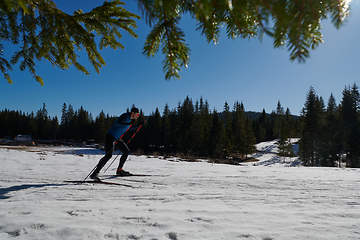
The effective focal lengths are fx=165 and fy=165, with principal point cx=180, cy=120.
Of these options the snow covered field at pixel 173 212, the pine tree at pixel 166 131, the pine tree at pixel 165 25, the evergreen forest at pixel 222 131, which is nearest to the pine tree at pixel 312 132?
the evergreen forest at pixel 222 131

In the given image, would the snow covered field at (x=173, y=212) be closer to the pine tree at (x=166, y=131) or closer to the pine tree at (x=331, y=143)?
the pine tree at (x=331, y=143)

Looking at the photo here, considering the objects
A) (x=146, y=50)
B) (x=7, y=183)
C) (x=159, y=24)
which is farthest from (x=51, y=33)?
(x=7, y=183)

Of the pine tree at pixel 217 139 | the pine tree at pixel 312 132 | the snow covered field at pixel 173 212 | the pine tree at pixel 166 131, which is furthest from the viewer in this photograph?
the pine tree at pixel 166 131

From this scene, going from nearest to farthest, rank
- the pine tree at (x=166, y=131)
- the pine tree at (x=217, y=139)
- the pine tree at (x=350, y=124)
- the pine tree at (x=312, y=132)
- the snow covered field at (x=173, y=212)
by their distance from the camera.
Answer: the snow covered field at (x=173, y=212), the pine tree at (x=350, y=124), the pine tree at (x=312, y=132), the pine tree at (x=217, y=139), the pine tree at (x=166, y=131)

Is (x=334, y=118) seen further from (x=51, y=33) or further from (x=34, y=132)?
(x=34, y=132)

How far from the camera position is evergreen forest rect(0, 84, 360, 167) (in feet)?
90.6

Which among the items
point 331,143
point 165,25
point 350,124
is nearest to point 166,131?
point 331,143

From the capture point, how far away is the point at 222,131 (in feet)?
139

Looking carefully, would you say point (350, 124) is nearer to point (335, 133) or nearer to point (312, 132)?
point (335, 133)

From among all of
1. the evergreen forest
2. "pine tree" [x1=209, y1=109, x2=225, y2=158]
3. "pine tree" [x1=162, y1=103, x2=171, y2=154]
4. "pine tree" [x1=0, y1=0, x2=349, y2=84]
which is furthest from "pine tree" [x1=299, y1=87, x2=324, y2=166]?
"pine tree" [x1=0, y1=0, x2=349, y2=84]

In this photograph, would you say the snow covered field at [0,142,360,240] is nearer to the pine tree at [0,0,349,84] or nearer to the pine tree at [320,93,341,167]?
the pine tree at [0,0,349,84]

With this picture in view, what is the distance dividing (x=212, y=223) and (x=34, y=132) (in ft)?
320

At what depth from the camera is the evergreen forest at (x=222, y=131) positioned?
27.6 m

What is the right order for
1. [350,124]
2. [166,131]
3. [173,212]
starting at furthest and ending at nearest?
[166,131]
[350,124]
[173,212]
